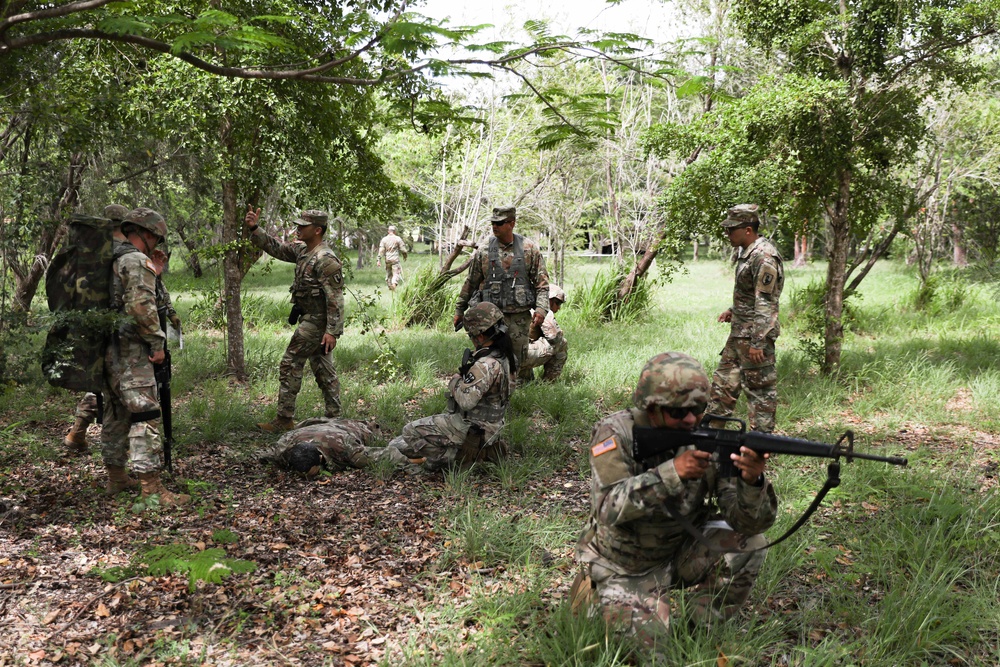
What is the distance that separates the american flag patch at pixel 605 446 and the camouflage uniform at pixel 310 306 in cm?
363

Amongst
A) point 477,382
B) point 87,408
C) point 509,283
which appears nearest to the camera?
point 477,382

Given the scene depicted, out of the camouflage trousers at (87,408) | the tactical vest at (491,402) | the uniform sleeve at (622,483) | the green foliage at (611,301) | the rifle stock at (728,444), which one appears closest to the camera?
the rifle stock at (728,444)

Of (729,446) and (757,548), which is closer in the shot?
(729,446)

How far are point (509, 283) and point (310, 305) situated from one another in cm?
181

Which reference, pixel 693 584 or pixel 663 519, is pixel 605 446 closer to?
pixel 663 519

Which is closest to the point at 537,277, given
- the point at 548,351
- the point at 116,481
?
the point at 548,351

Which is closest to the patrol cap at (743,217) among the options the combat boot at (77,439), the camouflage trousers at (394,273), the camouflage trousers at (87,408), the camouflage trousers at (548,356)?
the camouflage trousers at (548,356)

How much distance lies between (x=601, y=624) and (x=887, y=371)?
6.05 metres

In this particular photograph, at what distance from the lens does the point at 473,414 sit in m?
4.92

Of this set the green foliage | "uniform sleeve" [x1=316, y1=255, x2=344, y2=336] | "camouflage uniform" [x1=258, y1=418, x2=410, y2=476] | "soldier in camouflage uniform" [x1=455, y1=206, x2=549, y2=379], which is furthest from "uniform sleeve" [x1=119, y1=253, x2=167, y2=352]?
the green foliage

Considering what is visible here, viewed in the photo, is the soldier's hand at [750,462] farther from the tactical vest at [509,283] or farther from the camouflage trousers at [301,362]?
the camouflage trousers at [301,362]

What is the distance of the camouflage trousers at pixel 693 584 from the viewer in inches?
106

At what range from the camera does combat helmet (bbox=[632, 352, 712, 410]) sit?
8.43 ft

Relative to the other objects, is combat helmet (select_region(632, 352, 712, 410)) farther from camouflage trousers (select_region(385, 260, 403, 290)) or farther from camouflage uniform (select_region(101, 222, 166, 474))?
camouflage trousers (select_region(385, 260, 403, 290))
